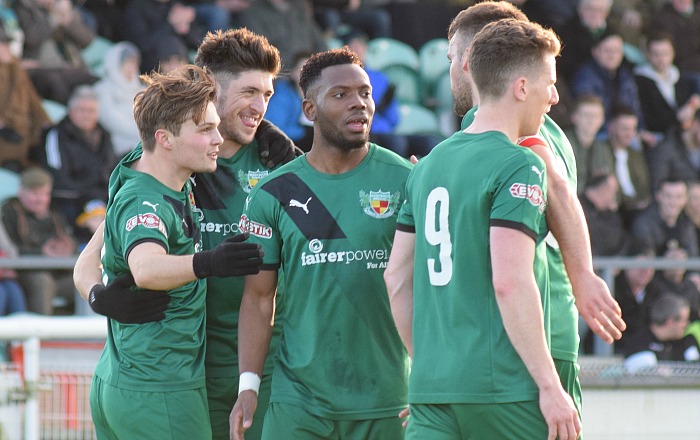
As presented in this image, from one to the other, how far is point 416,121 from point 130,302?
8.04 meters

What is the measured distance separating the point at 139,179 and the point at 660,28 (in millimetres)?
10733

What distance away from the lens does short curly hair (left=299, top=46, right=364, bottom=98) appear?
4.72 metres

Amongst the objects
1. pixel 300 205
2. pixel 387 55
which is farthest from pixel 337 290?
pixel 387 55

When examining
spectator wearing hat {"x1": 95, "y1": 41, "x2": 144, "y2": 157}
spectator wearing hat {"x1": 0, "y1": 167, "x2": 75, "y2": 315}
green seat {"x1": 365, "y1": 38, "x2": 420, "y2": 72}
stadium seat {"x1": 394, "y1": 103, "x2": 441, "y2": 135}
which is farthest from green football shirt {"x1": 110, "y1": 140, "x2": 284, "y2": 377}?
green seat {"x1": 365, "y1": 38, "x2": 420, "y2": 72}

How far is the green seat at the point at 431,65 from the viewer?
12812 mm

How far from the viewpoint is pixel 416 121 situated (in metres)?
12.3

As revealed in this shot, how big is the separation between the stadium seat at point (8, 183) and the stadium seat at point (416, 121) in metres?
4.01

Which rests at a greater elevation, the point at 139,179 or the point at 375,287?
the point at 139,179

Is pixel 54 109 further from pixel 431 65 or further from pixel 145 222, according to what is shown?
pixel 145 222

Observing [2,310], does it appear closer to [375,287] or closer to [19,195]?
[19,195]

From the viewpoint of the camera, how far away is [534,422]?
12.0ft

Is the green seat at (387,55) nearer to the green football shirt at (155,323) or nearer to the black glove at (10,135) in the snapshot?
the black glove at (10,135)


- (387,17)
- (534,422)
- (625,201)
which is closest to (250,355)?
(534,422)

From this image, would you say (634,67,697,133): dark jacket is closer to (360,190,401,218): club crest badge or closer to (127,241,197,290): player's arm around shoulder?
(360,190,401,218): club crest badge
